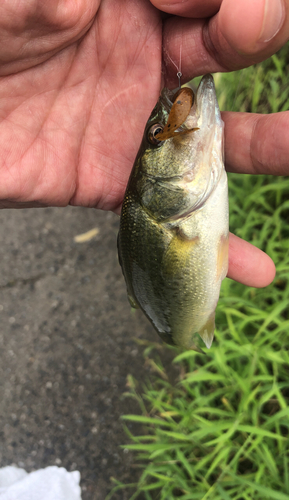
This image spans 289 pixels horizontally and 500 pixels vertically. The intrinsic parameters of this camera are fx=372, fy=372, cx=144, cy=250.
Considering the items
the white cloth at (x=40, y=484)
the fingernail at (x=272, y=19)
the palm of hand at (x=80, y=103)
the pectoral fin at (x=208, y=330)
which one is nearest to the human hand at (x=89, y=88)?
the palm of hand at (x=80, y=103)

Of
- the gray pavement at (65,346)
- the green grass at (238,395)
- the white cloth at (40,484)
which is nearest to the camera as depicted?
the green grass at (238,395)

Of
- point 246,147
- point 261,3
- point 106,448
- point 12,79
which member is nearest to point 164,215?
point 246,147

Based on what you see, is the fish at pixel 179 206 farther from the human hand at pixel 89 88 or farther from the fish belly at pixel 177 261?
the human hand at pixel 89 88

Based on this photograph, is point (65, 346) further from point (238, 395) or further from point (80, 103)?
point (80, 103)

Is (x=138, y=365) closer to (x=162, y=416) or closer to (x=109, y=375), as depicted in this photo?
(x=109, y=375)

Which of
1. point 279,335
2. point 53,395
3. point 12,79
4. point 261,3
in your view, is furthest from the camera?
point 53,395
